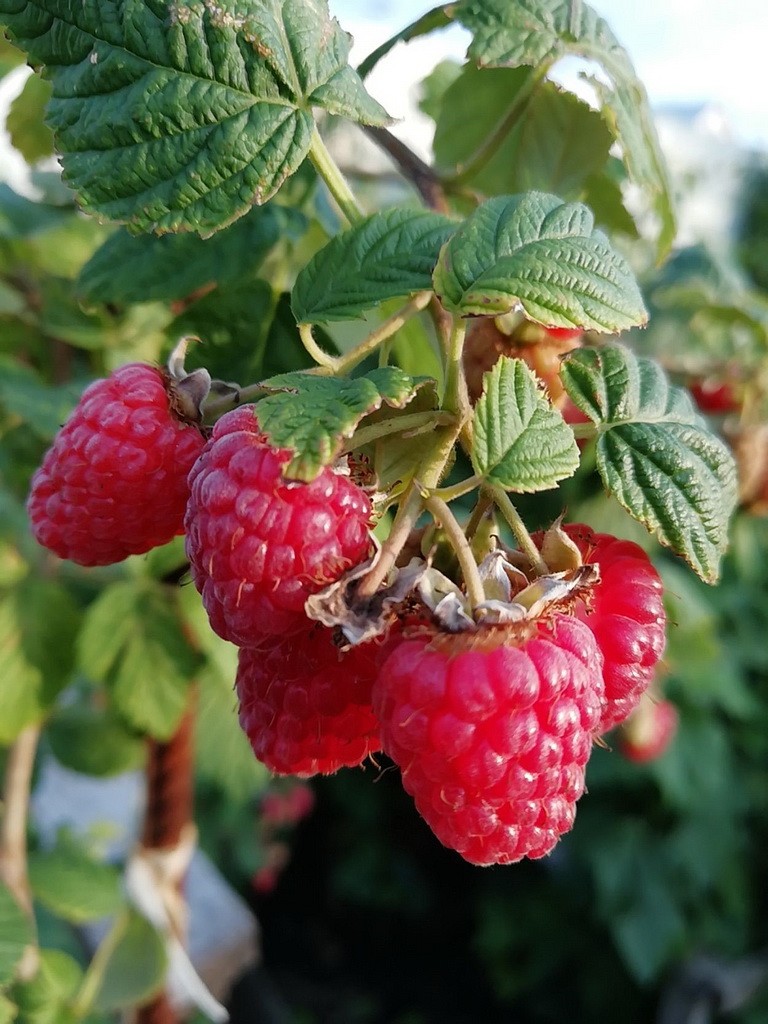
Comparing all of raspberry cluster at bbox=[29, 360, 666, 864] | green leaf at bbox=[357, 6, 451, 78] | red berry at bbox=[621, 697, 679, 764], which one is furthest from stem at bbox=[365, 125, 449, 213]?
red berry at bbox=[621, 697, 679, 764]

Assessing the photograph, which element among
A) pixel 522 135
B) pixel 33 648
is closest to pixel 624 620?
pixel 522 135

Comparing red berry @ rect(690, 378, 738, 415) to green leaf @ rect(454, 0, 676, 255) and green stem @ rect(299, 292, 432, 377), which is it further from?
green stem @ rect(299, 292, 432, 377)

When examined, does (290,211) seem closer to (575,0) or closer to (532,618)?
(575,0)

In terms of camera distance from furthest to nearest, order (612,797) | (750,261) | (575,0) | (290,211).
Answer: (750,261) → (612,797) → (290,211) → (575,0)

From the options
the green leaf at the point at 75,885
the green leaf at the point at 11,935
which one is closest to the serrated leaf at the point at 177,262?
the green leaf at the point at 11,935

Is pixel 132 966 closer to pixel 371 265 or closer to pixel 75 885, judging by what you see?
pixel 75 885

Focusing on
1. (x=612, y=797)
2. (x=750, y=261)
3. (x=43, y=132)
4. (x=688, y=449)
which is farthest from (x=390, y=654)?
(x=750, y=261)
